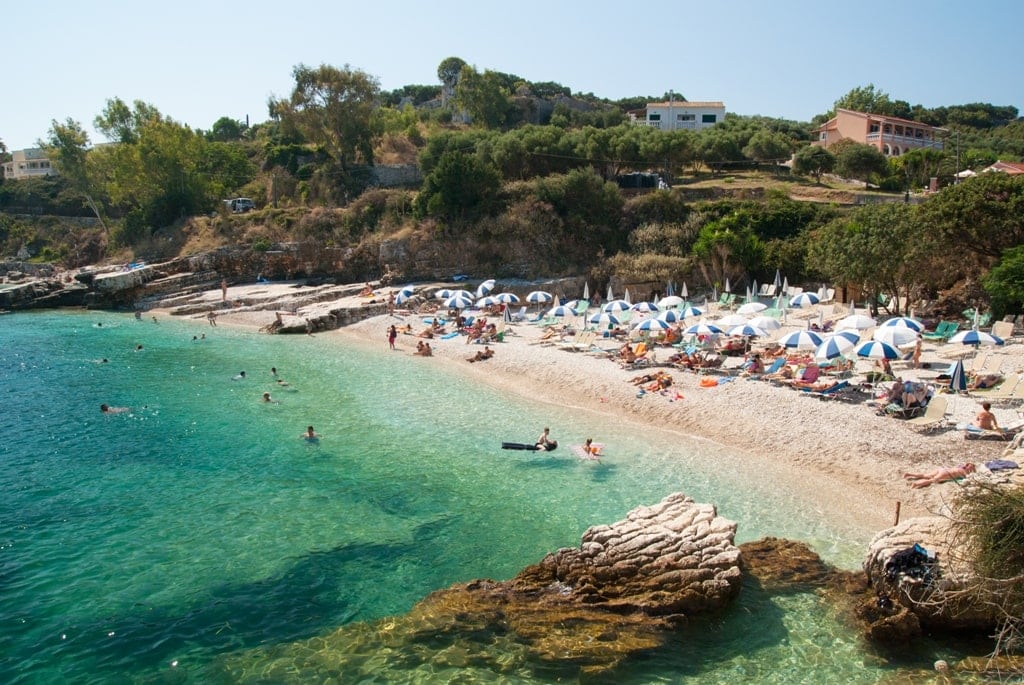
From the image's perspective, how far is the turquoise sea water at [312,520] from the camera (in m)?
9.71

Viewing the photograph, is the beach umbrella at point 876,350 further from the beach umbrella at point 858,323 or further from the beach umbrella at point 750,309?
the beach umbrella at point 750,309

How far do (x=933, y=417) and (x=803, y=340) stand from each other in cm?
462

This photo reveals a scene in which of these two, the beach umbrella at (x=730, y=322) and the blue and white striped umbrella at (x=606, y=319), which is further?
the blue and white striped umbrella at (x=606, y=319)

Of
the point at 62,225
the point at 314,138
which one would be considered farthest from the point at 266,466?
the point at 62,225

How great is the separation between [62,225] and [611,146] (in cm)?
5661

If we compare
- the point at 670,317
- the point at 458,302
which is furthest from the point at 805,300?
the point at 458,302

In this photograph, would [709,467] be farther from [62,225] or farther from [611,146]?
[62,225]

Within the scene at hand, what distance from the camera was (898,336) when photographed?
19891 mm

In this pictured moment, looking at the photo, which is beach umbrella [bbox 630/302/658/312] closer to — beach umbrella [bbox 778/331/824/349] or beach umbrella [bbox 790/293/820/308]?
beach umbrella [bbox 790/293/820/308]

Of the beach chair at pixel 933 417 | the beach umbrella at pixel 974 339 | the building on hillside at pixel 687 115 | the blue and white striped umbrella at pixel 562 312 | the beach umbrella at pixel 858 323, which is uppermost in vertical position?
the building on hillside at pixel 687 115

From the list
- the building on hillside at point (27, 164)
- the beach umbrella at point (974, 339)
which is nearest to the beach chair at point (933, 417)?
the beach umbrella at point (974, 339)

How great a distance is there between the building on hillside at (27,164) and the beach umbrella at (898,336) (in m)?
110

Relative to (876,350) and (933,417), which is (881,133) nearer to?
(876,350)

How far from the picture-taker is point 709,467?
16.3m
